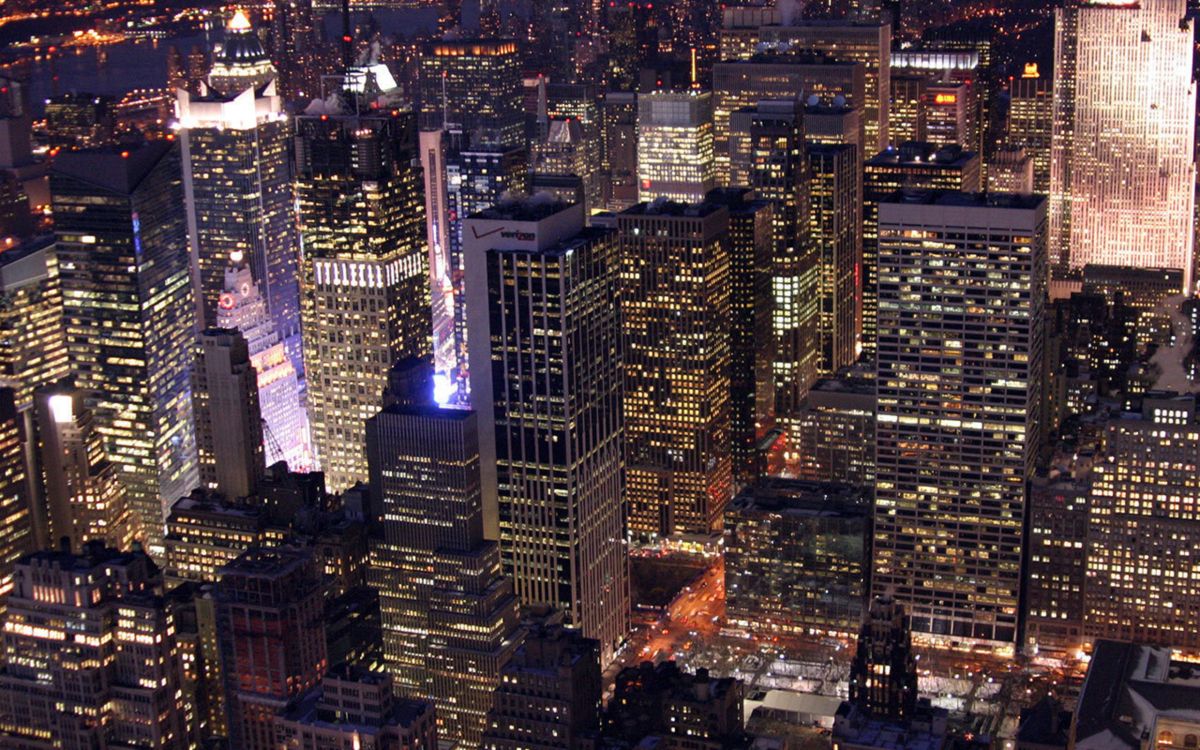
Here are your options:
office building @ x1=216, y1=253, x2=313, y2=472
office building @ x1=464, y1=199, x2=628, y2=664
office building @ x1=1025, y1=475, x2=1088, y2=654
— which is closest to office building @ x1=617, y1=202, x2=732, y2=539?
office building @ x1=464, y1=199, x2=628, y2=664

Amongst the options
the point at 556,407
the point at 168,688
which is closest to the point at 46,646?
the point at 168,688

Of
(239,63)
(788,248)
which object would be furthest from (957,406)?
(239,63)

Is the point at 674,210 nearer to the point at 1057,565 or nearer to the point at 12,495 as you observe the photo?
the point at 1057,565

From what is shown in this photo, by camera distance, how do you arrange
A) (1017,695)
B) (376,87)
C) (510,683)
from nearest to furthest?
(510,683) < (1017,695) < (376,87)

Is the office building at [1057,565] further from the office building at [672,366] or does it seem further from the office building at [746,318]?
the office building at [746,318]

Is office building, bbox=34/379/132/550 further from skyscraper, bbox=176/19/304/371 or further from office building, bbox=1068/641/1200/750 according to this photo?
office building, bbox=1068/641/1200/750

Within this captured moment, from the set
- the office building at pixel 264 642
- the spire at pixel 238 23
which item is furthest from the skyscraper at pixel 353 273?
the office building at pixel 264 642

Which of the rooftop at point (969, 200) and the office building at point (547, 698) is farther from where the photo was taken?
the rooftop at point (969, 200)

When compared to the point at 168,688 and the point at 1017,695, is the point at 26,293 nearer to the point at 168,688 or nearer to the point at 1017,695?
the point at 168,688
